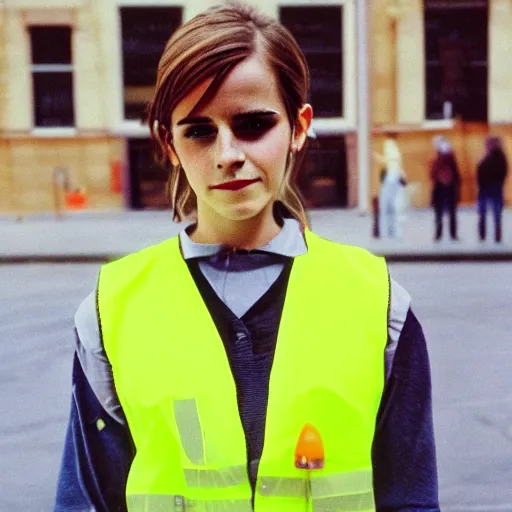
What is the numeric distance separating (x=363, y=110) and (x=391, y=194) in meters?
5.46

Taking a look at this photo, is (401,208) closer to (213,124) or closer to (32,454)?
(32,454)

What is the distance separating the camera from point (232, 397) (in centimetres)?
168

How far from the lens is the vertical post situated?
21.8 m

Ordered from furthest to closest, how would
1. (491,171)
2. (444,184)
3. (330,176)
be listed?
1. (330,176)
2. (444,184)
3. (491,171)

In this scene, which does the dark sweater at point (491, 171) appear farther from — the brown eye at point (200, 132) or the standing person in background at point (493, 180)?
the brown eye at point (200, 132)

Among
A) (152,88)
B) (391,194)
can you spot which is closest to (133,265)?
(391,194)

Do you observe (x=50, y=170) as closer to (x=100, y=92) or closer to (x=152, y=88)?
(x=100, y=92)

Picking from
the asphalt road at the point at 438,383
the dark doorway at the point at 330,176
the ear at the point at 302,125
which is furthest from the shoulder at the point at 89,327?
the dark doorway at the point at 330,176

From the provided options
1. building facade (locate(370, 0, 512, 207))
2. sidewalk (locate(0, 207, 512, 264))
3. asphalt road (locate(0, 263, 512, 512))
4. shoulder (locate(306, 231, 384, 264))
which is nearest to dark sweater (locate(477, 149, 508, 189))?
sidewalk (locate(0, 207, 512, 264))

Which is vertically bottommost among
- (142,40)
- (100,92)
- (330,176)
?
(330,176)

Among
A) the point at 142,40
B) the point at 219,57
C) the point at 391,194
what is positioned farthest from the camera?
the point at 142,40

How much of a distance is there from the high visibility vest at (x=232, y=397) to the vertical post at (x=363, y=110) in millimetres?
20008

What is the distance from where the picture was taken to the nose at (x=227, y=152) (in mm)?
1692

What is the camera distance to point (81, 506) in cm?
180
